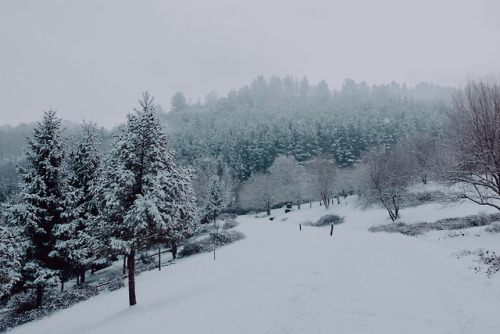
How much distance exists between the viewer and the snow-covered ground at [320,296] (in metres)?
8.08

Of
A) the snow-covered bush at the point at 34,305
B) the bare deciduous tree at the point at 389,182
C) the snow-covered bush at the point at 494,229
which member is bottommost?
the snow-covered bush at the point at 34,305

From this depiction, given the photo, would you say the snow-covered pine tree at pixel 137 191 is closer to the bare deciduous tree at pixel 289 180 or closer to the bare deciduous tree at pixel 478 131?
the bare deciduous tree at pixel 478 131

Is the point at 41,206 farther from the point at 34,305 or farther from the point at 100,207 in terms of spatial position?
the point at 100,207

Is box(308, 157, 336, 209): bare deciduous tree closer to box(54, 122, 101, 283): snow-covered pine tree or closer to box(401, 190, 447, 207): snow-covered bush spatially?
box(401, 190, 447, 207): snow-covered bush

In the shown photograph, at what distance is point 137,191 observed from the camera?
1466cm

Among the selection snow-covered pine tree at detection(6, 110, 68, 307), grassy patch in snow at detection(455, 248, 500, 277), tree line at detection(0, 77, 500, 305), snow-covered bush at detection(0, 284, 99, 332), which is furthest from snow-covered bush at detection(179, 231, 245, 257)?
grassy patch in snow at detection(455, 248, 500, 277)

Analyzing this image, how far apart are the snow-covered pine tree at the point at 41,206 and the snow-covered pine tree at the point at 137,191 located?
836 centimetres

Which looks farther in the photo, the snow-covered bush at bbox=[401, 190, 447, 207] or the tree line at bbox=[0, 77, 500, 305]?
the snow-covered bush at bbox=[401, 190, 447, 207]

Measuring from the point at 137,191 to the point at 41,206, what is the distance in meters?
10.8

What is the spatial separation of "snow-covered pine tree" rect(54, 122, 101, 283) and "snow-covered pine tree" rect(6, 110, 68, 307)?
825 millimetres

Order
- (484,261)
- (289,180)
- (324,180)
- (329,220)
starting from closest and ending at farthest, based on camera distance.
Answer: (484,261), (329,220), (324,180), (289,180)

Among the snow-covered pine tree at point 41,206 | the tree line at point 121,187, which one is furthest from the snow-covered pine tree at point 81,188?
the snow-covered pine tree at point 41,206

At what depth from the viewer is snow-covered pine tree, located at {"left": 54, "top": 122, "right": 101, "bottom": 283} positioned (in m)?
20.8

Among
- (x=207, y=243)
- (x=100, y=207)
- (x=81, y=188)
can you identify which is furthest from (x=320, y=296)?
(x=207, y=243)
